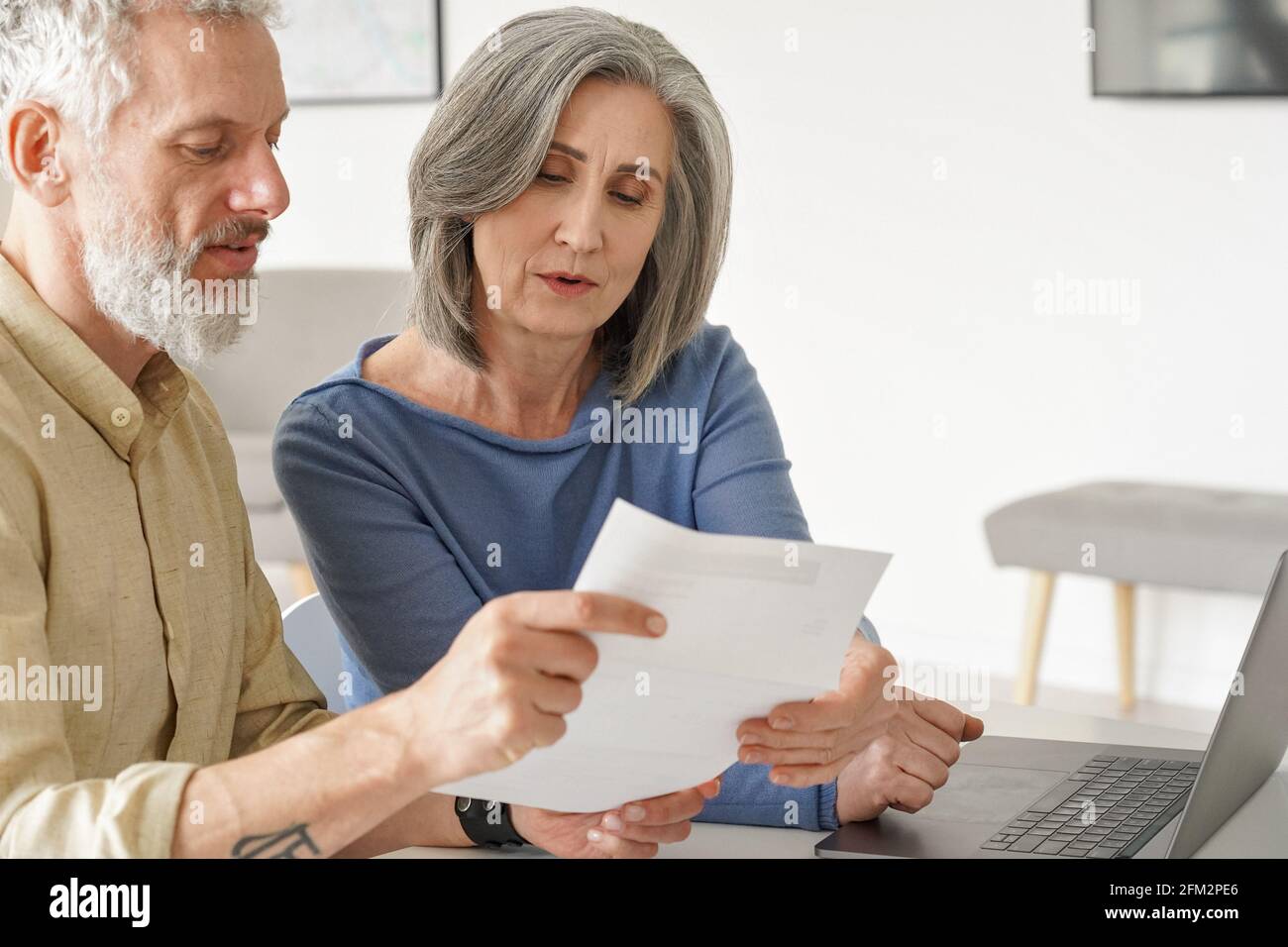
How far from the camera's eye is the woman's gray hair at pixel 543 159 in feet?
4.72

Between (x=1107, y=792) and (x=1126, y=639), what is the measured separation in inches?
97.9

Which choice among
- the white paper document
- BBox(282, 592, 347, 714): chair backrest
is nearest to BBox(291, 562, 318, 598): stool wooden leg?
BBox(282, 592, 347, 714): chair backrest

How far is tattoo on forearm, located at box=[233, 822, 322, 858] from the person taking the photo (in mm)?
862

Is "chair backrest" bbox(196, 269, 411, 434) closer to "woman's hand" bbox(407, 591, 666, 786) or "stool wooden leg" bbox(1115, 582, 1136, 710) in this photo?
"stool wooden leg" bbox(1115, 582, 1136, 710)

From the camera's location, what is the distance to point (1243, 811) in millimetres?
1187

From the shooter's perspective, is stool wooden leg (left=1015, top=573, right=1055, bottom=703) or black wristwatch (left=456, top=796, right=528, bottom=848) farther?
stool wooden leg (left=1015, top=573, right=1055, bottom=703)

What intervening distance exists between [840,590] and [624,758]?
0.61 feet

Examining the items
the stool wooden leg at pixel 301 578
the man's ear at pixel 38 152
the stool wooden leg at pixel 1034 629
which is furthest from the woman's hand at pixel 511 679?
the stool wooden leg at pixel 301 578

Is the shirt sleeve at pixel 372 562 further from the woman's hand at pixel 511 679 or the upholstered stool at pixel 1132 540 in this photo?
the upholstered stool at pixel 1132 540

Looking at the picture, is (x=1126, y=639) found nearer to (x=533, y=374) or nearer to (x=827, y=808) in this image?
(x=533, y=374)

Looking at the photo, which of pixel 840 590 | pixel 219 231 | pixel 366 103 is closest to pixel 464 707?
pixel 840 590

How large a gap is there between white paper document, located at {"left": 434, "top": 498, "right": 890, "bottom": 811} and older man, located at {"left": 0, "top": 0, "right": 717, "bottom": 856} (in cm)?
5

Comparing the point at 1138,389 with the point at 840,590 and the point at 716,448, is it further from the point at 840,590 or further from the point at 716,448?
the point at 840,590

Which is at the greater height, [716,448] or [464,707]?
[716,448]
